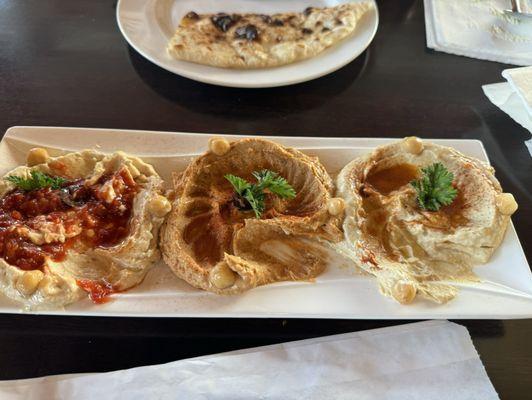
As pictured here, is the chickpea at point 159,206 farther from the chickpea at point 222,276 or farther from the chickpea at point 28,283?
the chickpea at point 28,283

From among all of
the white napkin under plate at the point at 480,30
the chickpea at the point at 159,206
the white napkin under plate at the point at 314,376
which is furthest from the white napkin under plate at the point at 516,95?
the chickpea at the point at 159,206

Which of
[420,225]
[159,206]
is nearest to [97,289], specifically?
[159,206]

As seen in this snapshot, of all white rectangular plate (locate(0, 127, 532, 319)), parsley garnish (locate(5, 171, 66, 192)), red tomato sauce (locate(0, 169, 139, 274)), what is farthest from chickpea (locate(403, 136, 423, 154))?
parsley garnish (locate(5, 171, 66, 192))

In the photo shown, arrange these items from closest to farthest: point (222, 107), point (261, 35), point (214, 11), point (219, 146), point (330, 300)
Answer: point (330, 300), point (219, 146), point (222, 107), point (261, 35), point (214, 11)

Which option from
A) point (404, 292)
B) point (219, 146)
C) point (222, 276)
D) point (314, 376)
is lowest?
point (314, 376)

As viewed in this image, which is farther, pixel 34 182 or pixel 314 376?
pixel 34 182

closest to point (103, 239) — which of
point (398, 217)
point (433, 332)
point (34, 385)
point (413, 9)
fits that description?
point (34, 385)

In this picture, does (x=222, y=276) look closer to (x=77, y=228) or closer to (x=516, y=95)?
(x=77, y=228)
